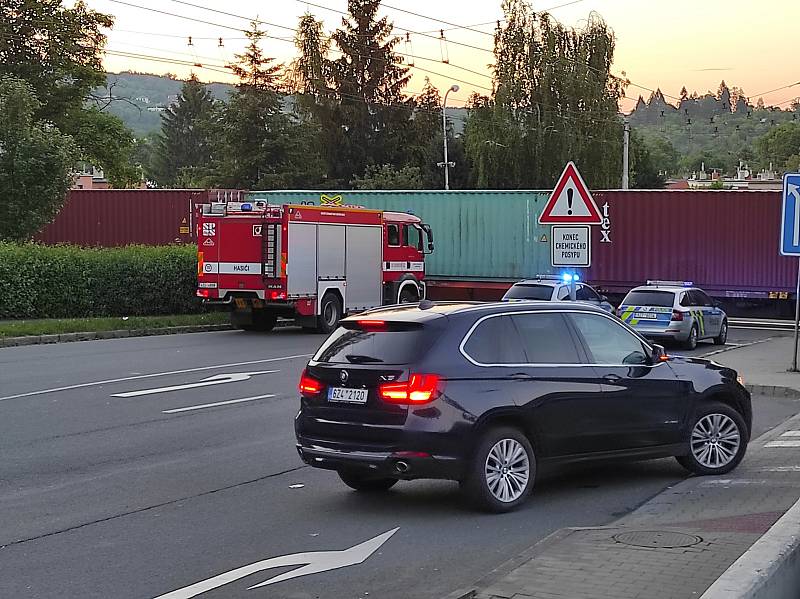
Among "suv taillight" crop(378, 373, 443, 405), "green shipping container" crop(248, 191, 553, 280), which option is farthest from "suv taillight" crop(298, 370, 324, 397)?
"green shipping container" crop(248, 191, 553, 280)

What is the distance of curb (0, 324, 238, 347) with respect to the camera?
74.5ft

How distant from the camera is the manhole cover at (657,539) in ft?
24.5

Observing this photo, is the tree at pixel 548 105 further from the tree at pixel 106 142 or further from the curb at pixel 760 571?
the curb at pixel 760 571

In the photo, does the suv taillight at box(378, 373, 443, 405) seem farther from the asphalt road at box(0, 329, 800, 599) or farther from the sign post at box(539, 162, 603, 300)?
the sign post at box(539, 162, 603, 300)

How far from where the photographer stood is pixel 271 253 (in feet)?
86.5

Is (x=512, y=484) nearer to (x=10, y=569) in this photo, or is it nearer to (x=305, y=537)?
(x=305, y=537)

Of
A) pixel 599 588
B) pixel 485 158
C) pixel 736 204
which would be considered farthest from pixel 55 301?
pixel 485 158

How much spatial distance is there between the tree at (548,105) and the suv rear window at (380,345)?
49209mm

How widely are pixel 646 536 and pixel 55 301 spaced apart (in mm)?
21743

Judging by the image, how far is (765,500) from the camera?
360 inches

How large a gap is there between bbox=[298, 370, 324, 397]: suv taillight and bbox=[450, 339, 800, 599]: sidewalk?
2261mm

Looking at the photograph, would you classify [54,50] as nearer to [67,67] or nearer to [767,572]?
[67,67]

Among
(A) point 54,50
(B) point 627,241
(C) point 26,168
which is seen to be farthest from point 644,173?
(C) point 26,168

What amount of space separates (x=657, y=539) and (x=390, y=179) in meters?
59.7
